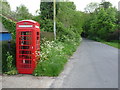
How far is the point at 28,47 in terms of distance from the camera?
752 centimetres

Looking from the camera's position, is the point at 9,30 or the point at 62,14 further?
the point at 62,14

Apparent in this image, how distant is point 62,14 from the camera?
22.5 metres

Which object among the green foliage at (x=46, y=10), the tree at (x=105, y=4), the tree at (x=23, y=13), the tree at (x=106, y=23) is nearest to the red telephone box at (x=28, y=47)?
the green foliage at (x=46, y=10)

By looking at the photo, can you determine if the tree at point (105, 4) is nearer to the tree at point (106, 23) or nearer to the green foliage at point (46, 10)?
the tree at point (106, 23)

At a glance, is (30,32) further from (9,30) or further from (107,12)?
(107,12)

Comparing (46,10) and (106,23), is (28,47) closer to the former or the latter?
(46,10)

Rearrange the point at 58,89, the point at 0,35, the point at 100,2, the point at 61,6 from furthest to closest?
the point at 100,2, the point at 61,6, the point at 0,35, the point at 58,89

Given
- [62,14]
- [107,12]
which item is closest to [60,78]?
[62,14]

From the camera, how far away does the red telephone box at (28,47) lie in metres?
7.31

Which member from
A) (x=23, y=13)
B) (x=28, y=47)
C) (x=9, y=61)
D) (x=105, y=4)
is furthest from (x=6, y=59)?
(x=105, y=4)

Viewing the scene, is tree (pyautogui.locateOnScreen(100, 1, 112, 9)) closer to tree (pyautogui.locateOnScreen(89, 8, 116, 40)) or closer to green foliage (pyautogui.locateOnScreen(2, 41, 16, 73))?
tree (pyautogui.locateOnScreen(89, 8, 116, 40))

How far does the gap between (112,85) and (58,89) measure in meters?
1.91

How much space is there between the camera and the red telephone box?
7.31 meters

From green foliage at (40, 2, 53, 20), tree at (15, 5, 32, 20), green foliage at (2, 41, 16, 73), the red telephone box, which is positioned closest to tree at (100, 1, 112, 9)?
tree at (15, 5, 32, 20)
